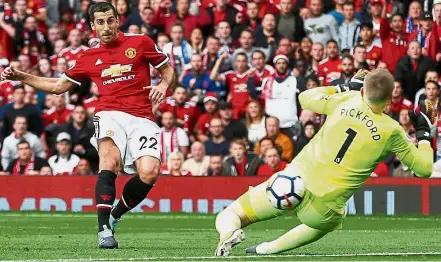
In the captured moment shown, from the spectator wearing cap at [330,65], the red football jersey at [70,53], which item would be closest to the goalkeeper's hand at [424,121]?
the spectator wearing cap at [330,65]

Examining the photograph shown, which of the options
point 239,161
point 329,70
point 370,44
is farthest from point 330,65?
point 239,161

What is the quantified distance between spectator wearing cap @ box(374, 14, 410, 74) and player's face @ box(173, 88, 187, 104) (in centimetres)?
341

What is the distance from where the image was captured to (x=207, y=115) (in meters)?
20.4

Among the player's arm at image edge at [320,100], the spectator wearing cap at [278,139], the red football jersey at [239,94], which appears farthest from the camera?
the red football jersey at [239,94]

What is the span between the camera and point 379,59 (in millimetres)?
20625

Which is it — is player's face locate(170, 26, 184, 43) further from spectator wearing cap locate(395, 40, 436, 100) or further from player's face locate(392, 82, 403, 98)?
player's face locate(392, 82, 403, 98)

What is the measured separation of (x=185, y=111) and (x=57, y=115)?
2.29m

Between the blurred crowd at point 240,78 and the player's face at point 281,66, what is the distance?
3 cm

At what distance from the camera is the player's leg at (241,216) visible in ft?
31.1

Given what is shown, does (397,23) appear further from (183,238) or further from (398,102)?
(183,238)

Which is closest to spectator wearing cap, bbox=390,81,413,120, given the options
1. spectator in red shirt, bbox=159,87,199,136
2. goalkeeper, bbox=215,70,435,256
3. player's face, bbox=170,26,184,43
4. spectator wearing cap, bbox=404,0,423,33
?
spectator wearing cap, bbox=404,0,423,33

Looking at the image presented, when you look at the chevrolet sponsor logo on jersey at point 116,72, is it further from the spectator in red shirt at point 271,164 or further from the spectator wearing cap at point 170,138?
the spectator wearing cap at point 170,138

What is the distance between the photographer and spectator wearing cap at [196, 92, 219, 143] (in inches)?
798

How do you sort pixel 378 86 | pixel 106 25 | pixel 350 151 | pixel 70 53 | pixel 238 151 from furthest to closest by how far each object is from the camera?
pixel 70 53 < pixel 238 151 < pixel 106 25 < pixel 350 151 < pixel 378 86
